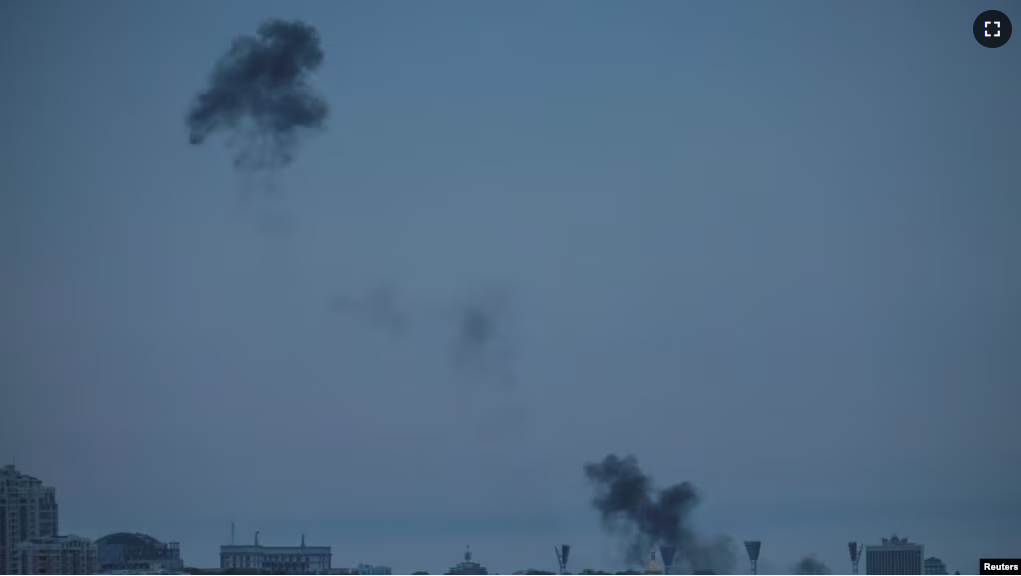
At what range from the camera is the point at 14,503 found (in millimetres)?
171875

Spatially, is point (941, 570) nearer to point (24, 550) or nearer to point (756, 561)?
point (756, 561)

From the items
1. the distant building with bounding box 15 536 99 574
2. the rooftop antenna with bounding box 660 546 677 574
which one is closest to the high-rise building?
the distant building with bounding box 15 536 99 574

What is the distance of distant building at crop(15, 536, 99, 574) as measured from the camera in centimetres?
15325

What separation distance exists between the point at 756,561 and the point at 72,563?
67.0 metres

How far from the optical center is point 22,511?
563ft

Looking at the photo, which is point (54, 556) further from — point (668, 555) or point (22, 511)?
point (668, 555)

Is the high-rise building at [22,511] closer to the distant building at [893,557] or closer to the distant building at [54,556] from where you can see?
the distant building at [54,556]

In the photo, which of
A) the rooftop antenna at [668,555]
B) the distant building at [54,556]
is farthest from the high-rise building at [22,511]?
the rooftop antenna at [668,555]

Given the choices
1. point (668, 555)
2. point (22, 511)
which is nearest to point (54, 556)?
point (22, 511)

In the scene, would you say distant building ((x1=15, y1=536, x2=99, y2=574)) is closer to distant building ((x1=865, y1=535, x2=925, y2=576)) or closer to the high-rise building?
the high-rise building

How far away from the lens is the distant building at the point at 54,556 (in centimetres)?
15325

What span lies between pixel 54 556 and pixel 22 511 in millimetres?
19320

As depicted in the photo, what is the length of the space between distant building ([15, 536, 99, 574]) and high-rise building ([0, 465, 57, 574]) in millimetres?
7274

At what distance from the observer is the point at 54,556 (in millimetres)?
154250
